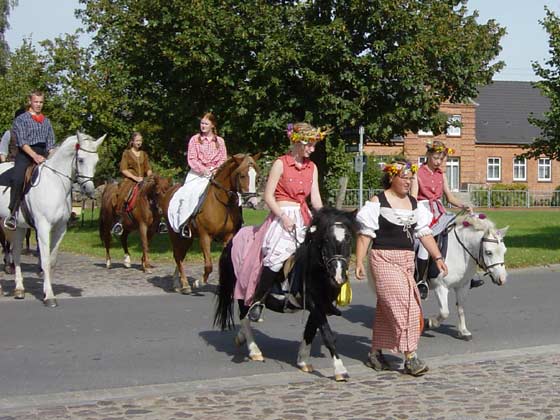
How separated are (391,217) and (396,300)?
81 cm

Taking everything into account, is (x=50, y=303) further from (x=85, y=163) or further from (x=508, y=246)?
(x=508, y=246)

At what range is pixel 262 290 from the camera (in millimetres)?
8672

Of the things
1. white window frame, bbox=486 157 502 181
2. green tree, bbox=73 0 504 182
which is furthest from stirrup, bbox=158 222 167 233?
white window frame, bbox=486 157 502 181

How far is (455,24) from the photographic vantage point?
71.5ft

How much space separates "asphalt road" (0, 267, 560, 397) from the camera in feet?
28.0

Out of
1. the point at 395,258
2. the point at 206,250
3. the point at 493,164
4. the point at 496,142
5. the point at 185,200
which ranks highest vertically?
the point at 496,142

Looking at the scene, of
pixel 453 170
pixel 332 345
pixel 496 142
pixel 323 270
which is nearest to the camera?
pixel 332 345

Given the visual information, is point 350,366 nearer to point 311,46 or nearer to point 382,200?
point 382,200

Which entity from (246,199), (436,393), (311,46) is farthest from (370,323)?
(311,46)

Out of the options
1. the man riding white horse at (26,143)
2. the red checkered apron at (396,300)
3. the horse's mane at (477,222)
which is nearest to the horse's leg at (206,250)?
the man riding white horse at (26,143)

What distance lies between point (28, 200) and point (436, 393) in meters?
7.64

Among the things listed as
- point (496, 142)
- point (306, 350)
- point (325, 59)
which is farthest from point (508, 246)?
point (496, 142)

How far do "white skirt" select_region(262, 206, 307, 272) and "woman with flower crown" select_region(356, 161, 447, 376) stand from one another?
0.60 m

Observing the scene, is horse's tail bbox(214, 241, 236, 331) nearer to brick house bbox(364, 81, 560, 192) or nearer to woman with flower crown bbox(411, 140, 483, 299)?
woman with flower crown bbox(411, 140, 483, 299)
